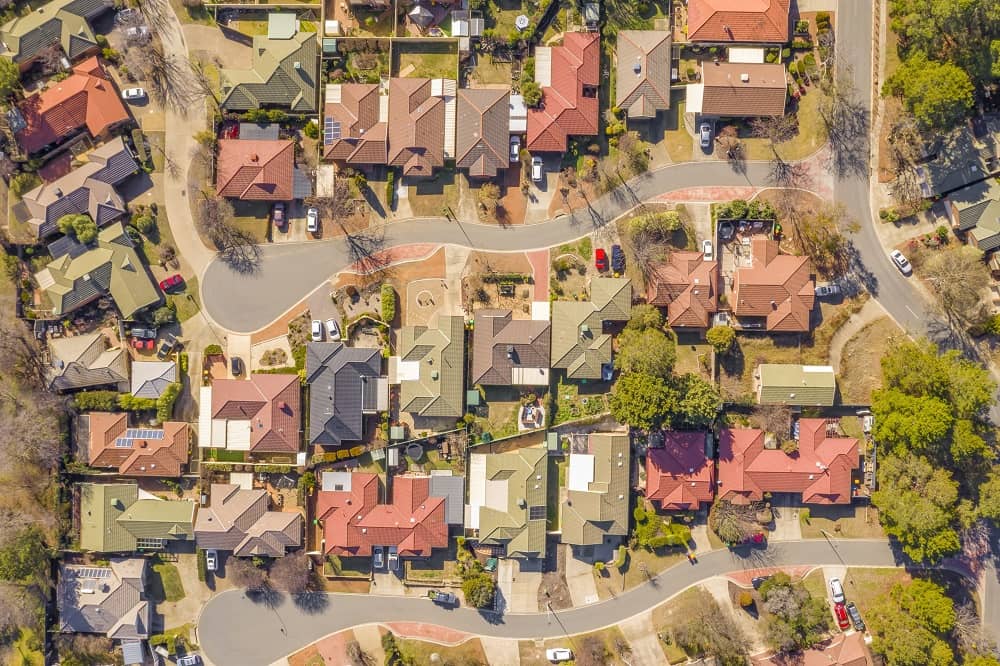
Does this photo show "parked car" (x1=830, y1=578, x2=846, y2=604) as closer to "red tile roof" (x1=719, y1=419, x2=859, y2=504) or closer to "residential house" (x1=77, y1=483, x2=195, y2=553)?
"red tile roof" (x1=719, y1=419, x2=859, y2=504)

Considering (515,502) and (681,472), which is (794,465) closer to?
(681,472)

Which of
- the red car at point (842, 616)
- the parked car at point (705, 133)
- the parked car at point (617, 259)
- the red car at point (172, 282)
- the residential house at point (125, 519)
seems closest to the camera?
the residential house at point (125, 519)

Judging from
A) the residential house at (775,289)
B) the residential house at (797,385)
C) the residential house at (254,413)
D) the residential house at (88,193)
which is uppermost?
the residential house at (88,193)

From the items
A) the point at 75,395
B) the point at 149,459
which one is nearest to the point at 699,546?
the point at 149,459

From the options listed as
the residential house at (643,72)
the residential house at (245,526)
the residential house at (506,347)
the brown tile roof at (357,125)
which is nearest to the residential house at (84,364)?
the residential house at (245,526)

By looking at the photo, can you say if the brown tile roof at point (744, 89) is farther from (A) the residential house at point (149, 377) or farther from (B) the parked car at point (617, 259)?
(A) the residential house at point (149, 377)

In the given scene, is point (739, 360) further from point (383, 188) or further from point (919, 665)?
point (383, 188)
